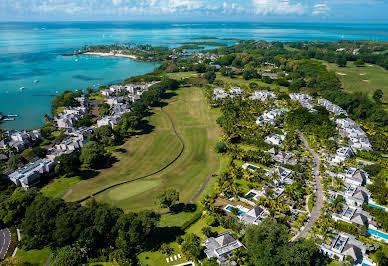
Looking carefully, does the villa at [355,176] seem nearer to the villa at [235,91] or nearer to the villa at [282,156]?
the villa at [282,156]

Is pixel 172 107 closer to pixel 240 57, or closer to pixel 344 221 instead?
pixel 344 221

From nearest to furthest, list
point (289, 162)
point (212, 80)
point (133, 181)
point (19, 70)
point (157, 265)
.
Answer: point (157, 265)
point (133, 181)
point (289, 162)
point (212, 80)
point (19, 70)

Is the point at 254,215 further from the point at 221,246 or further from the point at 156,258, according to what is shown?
the point at 156,258

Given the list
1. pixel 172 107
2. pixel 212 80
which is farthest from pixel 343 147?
pixel 212 80

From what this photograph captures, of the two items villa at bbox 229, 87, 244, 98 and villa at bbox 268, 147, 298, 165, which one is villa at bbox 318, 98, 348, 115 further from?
villa at bbox 268, 147, 298, 165

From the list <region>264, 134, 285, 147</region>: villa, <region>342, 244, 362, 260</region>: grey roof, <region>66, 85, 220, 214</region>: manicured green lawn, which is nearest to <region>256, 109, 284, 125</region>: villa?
<region>264, 134, 285, 147</region>: villa

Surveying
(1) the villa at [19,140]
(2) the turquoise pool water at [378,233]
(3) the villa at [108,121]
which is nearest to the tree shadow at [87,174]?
(1) the villa at [19,140]
